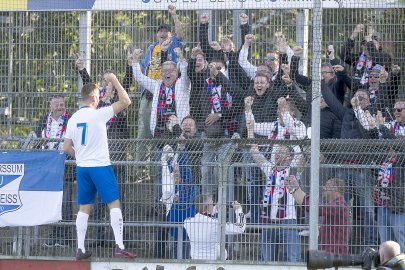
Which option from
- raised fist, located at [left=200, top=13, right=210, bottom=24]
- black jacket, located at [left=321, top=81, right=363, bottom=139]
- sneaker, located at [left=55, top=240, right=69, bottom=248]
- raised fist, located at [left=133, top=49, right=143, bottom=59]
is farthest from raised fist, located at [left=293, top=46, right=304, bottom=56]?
sneaker, located at [left=55, top=240, right=69, bottom=248]

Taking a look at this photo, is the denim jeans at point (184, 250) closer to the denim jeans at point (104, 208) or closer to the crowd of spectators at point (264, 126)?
the crowd of spectators at point (264, 126)

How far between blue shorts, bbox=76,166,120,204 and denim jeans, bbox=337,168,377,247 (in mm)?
2524

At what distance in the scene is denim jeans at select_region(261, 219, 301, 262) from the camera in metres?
12.6

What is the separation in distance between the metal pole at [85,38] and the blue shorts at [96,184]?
5.23 ft

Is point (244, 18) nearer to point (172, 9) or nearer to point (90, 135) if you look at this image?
point (172, 9)

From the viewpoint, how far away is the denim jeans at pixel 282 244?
12.6 meters

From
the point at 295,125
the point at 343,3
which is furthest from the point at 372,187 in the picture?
the point at 343,3

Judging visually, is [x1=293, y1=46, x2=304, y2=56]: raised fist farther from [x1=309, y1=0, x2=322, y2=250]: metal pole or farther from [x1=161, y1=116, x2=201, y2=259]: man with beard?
[x1=161, y1=116, x2=201, y2=259]: man with beard

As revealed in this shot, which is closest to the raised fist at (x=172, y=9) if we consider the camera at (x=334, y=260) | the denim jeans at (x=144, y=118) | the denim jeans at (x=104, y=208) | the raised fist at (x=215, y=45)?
the raised fist at (x=215, y=45)

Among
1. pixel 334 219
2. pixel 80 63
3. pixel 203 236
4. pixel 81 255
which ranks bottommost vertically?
pixel 81 255

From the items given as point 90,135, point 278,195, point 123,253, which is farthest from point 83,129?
point 278,195

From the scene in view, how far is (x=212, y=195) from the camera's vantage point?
1288cm

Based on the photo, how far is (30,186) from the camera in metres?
13.3

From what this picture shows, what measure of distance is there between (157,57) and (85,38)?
911 millimetres
